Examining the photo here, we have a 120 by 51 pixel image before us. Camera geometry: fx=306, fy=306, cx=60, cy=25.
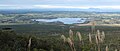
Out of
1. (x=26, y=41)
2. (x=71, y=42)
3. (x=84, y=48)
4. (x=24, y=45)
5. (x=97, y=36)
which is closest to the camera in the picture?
(x=71, y=42)

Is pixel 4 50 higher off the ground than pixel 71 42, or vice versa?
pixel 71 42

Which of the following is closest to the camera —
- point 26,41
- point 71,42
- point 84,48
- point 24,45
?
point 71,42

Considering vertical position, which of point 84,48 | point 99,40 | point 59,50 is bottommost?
point 59,50

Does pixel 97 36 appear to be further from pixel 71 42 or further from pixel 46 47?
pixel 46 47

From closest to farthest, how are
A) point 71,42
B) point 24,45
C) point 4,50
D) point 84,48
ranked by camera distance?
point 71,42
point 84,48
point 4,50
point 24,45

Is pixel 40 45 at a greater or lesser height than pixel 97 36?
lesser

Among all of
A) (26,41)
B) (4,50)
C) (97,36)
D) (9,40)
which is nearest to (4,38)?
(9,40)

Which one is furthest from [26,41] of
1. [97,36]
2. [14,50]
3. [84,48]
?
[97,36]

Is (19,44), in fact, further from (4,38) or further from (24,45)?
(4,38)

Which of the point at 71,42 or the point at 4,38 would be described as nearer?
the point at 71,42
